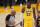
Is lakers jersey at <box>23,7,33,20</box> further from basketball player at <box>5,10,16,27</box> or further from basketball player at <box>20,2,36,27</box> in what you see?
basketball player at <box>5,10,16,27</box>

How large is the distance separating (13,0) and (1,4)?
1478 mm

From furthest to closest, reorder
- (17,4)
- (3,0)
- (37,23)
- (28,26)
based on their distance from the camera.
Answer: (17,4)
(3,0)
(28,26)
(37,23)

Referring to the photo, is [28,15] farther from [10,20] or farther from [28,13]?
[10,20]

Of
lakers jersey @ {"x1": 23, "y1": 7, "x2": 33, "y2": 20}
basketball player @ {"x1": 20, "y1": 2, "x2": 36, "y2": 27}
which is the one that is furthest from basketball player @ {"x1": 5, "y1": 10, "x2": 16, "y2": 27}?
lakers jersey @ {"x1": 23, "y1": 7, "x2": 33, "y2": 20}

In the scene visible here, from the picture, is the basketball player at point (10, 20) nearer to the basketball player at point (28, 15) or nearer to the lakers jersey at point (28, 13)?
the basketball player at point (28, 15)

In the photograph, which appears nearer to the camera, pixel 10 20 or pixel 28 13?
pixel 10 20

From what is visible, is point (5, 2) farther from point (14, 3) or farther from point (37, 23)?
point (37, 23)

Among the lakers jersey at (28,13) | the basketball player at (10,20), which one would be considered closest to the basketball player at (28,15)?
the lakers jersey at (28,13)

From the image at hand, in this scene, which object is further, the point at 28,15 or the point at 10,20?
the point at 28,15

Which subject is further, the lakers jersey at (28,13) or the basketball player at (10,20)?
the lakers jersey at (28,13)

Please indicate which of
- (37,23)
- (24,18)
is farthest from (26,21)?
(37,23)

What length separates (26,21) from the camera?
4.71 meters

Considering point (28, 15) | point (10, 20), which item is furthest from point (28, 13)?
point (10, 20)

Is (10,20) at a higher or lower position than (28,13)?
lower
